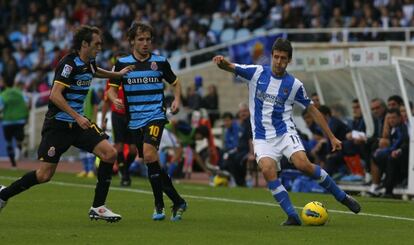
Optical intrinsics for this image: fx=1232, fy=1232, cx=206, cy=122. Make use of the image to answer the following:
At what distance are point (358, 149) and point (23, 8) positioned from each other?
21934 millimetres

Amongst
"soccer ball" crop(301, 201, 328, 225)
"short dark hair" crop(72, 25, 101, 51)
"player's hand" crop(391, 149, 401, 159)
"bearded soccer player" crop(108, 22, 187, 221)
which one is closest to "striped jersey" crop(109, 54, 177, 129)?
"bearded soccer player" crop(108, 22, 187, 221)

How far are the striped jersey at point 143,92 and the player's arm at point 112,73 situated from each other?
49 millimetres

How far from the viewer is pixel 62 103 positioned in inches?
518

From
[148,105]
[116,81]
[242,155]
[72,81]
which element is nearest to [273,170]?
[148,105]

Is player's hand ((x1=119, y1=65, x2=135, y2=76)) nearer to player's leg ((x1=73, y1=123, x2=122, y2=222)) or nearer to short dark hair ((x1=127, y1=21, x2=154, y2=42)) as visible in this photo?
short dark hair ((x1=127, y1=21, x2=154, y2=42))

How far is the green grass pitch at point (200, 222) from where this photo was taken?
11.9 meters

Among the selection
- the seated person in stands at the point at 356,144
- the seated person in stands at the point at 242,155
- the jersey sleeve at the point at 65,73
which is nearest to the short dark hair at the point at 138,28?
the jersey sleeve at the point at 65,73

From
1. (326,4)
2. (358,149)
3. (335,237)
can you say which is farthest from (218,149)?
(335,237)

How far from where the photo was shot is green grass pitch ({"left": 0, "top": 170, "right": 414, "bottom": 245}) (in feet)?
39.1

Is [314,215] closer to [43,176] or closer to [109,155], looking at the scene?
[109,155]

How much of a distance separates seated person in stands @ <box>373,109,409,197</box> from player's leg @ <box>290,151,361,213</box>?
599 cm

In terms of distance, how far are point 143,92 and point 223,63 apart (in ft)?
4.13

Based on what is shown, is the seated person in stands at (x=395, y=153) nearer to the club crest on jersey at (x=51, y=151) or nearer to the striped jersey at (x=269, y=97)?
the striped jersey at (x=269, y=97)

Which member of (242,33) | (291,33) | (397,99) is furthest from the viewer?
(242,33)
